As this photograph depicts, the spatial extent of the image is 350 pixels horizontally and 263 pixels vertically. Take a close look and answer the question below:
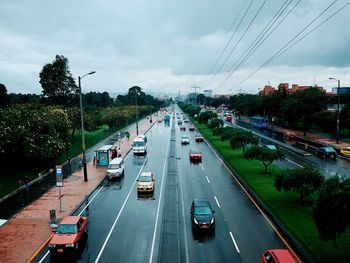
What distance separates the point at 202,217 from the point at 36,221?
11.3 metres

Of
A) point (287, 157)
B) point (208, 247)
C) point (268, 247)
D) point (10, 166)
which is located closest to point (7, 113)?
point (10, 166)

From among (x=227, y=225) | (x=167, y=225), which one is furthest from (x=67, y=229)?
(x=227, y=225)

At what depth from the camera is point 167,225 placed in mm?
23266

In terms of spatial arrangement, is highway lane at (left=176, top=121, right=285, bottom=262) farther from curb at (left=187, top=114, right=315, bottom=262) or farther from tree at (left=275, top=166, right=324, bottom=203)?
tree at (left=275, top=166, right=324, bottom=203)

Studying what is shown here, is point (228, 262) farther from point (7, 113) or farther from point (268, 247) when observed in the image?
point (7, 113)

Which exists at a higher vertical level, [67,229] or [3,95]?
[3,95]

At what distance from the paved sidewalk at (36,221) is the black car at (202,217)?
8846 mm

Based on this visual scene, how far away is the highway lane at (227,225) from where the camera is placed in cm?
1903

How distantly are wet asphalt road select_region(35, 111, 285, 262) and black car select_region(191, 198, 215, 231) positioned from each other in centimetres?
49


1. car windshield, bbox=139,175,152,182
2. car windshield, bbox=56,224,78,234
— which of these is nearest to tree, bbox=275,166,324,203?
car windshield, bbox=139,175,152,182

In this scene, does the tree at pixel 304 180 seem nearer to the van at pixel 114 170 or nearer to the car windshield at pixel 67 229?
the car windshield at pixel 67 229

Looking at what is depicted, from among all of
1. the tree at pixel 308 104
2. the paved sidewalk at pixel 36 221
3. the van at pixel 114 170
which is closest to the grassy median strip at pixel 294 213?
the van at pixel 114 170

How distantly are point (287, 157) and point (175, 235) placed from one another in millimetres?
32359

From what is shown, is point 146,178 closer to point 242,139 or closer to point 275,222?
point 275,222
